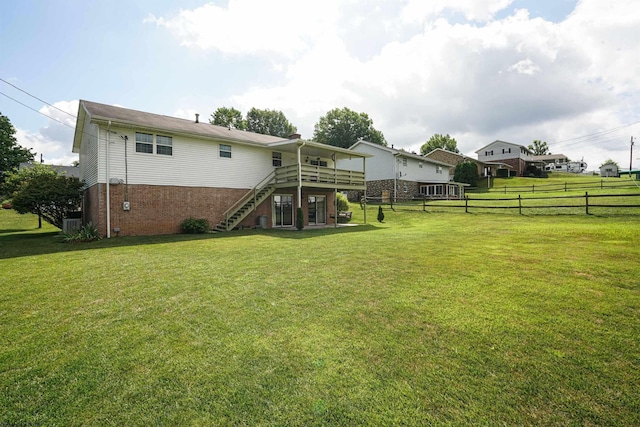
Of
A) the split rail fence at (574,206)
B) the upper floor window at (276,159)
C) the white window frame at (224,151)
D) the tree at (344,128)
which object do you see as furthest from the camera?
the tree at (344,128)

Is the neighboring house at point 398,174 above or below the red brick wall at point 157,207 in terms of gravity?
above

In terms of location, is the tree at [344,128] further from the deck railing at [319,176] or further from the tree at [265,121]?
the deck railing at [319,176]

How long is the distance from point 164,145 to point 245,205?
5.37 meters

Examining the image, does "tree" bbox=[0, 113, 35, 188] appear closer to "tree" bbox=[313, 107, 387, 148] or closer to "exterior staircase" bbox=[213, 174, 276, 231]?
"exterior staircase" bbox=[213, 174, 276, 231]

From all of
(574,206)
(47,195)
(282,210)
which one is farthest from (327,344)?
(574,206)

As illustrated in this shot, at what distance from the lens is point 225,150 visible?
57.7 feet

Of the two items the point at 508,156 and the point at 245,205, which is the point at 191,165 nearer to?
the point at 245,205

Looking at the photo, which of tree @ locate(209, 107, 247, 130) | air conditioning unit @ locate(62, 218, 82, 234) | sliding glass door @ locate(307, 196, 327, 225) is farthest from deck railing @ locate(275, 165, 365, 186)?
tree @ locate(209, 107, 247, 130)

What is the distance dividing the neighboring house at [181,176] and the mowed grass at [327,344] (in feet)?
25.1

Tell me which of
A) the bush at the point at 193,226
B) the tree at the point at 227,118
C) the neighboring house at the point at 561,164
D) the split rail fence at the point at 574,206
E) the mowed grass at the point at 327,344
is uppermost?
the tree at the point at 227,118

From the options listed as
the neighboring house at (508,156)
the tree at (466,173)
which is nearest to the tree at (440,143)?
the neighboring house at (508,156)

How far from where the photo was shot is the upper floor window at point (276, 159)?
65.2 ft

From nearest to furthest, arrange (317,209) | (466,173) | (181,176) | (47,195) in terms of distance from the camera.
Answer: (47,195) → (181,176) → (317,209) → (466,173)

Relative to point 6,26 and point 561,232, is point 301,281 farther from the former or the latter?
point 6,26
